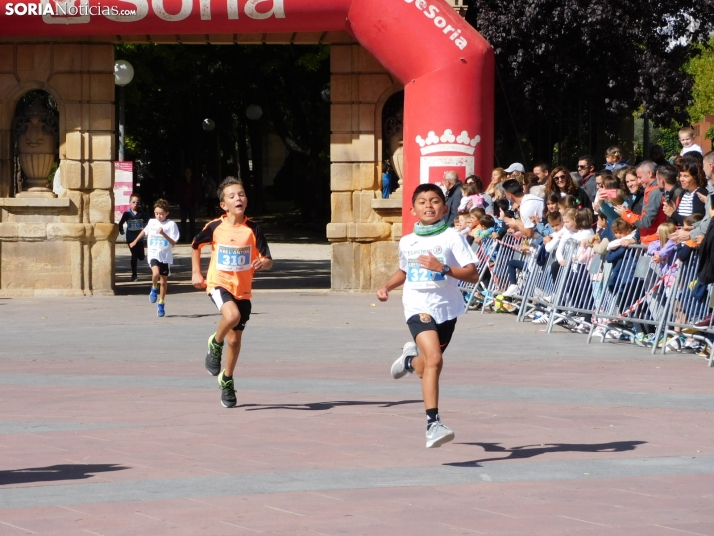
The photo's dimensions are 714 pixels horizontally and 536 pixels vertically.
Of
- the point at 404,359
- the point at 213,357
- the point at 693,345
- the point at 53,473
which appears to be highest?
the point at 404,359

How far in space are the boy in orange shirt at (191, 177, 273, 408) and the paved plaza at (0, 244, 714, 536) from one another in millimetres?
456

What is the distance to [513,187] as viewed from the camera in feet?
49.6

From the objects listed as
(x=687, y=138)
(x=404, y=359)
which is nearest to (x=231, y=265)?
(x=404, y=359)

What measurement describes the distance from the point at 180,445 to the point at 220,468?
0.70m

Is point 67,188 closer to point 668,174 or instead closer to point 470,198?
point 470,198

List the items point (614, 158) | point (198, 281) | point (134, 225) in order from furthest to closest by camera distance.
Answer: point (134, 225)
point (614, 158)
point (198, 281)

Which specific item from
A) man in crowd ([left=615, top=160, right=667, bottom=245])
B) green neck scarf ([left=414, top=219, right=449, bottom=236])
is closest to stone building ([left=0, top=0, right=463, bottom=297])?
man in crowd ([left=615, top=160, right=667, bottom=245])

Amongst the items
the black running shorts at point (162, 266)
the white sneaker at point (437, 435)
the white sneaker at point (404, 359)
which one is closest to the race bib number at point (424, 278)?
the white sneaker at point (404, 359)

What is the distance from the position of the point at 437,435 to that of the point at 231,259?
8.70ft

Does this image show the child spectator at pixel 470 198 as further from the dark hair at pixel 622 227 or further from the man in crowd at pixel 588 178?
the dark hair at pixel 622 227

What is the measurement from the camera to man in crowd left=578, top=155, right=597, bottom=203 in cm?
1522

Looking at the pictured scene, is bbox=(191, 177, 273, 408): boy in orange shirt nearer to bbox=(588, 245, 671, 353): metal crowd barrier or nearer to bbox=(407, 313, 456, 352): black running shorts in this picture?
bbox=(407, 313, 456, 352): black running shorts

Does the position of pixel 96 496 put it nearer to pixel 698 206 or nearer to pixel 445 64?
pixel 698 206

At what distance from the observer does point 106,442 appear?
7.45m
